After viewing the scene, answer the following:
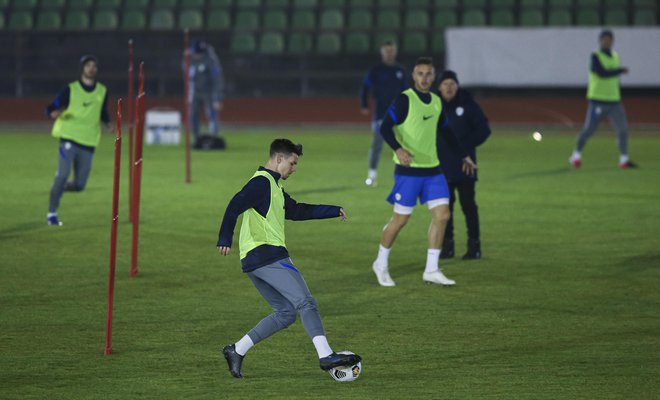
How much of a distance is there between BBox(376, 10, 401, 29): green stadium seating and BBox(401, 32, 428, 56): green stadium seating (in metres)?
0.56

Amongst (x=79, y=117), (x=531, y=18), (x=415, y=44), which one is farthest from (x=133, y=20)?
(x=79, y=117)

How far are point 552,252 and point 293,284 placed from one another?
21.9ft

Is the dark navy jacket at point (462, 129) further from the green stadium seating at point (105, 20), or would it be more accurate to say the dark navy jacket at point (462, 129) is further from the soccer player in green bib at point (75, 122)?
the green stadium seating at point (105, 20)

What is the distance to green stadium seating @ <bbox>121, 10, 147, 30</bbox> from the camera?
38.3 meters

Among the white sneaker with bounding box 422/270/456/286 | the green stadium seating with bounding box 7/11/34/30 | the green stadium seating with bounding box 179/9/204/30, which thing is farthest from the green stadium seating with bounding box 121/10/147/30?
the white sneaker with bounding box 422/270/456/286

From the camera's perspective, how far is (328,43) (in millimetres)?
37969

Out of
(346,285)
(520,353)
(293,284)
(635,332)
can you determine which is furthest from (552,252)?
(293,284)

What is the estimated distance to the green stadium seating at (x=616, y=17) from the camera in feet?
123

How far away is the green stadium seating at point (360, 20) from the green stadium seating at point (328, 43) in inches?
23.0

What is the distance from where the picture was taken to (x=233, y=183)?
22.0 metres

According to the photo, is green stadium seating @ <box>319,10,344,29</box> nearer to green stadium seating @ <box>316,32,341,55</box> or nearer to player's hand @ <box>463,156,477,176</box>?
green stadium seating @ <box>316,32,341,55</box>

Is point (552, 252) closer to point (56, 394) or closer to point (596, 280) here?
point (596, 280)

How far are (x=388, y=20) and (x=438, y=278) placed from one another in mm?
26080

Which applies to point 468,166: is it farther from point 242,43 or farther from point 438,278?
point 242,43
